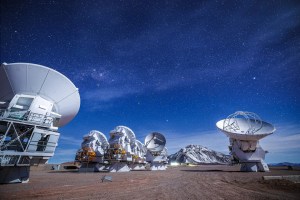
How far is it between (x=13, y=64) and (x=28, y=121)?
444cm

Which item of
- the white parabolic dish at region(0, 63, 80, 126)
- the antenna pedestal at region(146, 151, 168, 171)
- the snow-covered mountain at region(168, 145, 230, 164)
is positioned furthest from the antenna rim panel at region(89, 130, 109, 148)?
the snow-covered mountain at region(168, 145, 230, 164)

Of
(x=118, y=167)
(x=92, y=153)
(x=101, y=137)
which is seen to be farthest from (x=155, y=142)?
(x=92, y=153)

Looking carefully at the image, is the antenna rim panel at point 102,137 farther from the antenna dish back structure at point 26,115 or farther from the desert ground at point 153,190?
the antenna dish back structure at point 26,115

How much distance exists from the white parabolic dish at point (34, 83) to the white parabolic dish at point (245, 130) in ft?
82.0

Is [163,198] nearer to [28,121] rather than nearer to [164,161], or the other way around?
[28,121]

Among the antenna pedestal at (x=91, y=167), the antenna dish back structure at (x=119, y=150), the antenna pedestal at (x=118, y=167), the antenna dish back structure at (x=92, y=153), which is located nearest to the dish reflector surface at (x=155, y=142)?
the antenna dish back structure at (x=119, y=150)

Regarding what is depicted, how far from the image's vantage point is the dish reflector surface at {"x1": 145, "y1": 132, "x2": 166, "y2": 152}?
43.4 metres

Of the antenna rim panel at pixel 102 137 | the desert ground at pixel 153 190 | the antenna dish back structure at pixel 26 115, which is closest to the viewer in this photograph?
the desert ground at pixel 153 190

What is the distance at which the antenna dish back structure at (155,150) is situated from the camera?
142 feet

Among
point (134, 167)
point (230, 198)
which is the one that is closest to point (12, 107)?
point (230, 198)

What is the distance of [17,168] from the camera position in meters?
13.1

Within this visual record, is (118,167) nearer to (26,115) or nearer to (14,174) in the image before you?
(14,174)

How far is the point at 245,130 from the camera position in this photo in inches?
1238

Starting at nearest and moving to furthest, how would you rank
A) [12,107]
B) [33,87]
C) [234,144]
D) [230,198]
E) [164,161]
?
[230,198], [12,107], [33,87], [234,144], [164,161]
